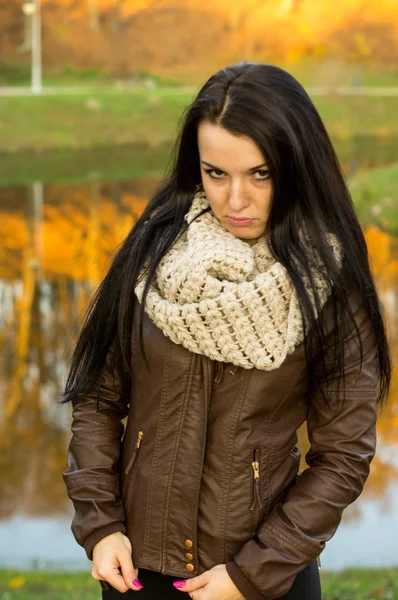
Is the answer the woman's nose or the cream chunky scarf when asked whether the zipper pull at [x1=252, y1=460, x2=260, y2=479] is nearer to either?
the cream chunky scarf

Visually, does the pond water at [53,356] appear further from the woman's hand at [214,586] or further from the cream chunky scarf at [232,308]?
the woman's hand at [214,586]

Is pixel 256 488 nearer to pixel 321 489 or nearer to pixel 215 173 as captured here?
pixel 321 489

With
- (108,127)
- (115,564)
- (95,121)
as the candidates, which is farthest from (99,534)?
(95,121)

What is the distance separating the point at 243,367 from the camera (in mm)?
1201

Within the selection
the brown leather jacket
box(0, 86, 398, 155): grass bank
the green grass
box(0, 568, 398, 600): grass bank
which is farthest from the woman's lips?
box(0, 86, 398, 155): grass bank

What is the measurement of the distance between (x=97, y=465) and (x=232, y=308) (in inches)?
11.1

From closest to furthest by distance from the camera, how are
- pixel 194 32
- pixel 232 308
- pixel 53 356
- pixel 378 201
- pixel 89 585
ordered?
pixel 232 308, pixel 89 585, pixel 53 356, pixel 378 201, pixel 194 32

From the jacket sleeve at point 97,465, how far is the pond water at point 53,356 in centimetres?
23

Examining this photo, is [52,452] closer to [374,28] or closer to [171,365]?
[171,365]

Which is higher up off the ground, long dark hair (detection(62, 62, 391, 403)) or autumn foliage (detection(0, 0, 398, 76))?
autumn foliage (detection(0, 0, 398, 76))

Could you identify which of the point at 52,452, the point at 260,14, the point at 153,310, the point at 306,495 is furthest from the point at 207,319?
the point at 260,14

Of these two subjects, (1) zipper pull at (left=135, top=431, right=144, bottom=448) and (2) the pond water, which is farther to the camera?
(2) the pond water

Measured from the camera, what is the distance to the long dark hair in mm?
1158

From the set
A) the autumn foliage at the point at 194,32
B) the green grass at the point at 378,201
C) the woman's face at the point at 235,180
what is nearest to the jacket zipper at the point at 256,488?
the woman's face at the point at 235,180
